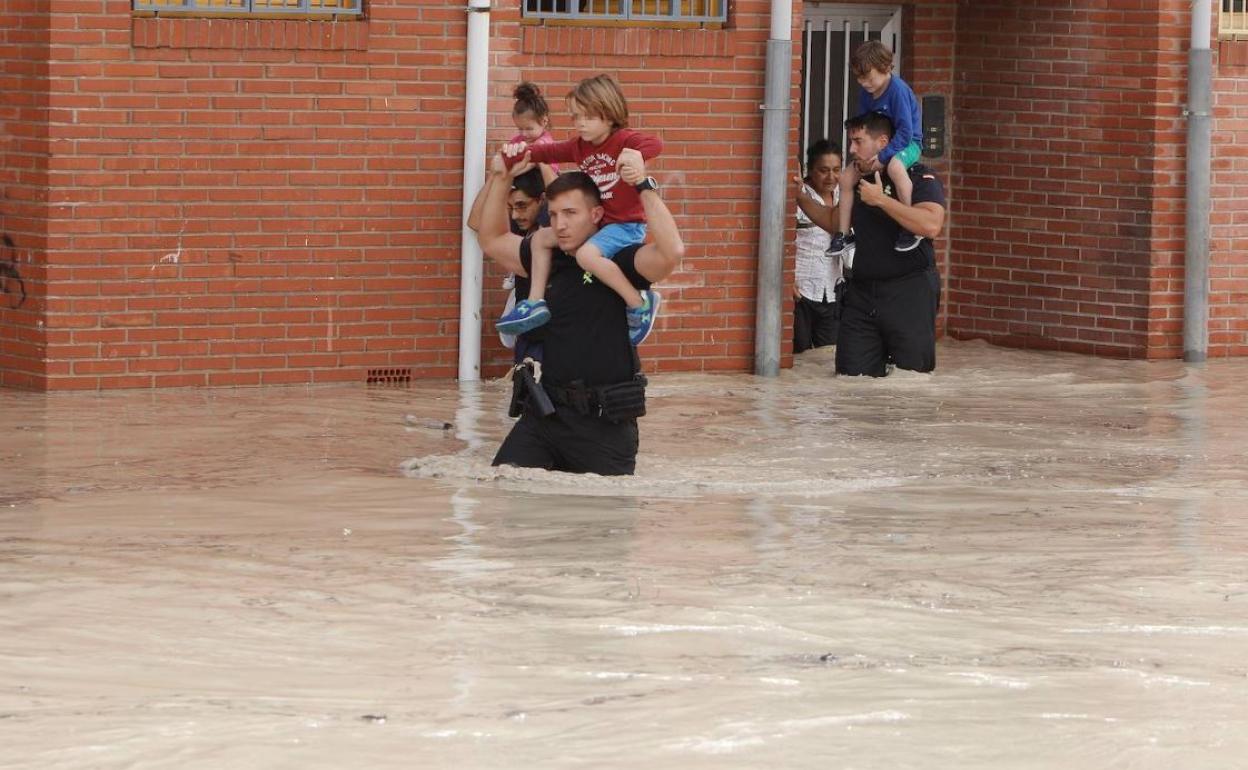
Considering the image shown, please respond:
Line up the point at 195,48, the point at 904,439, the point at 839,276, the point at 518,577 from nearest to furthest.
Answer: the point at 518,577
the point at 904,439
the point at 195,48
the point at 839,276

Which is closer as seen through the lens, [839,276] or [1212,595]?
[1212,595]

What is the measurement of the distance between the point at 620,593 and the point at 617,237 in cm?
271

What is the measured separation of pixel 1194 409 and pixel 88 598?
744 centimetres

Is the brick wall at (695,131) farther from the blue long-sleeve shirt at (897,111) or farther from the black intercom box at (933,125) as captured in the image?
the black intercom box at (933,125)

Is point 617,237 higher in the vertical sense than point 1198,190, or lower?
lower

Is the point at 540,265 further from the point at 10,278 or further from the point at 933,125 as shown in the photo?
the point at 933,125

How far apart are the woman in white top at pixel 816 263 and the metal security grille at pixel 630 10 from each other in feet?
4.19

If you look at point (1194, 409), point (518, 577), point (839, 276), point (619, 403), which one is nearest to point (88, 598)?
point (518, 577)

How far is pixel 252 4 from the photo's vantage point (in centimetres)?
1259

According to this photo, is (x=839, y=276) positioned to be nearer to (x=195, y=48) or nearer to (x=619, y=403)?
(x=195, y=48)

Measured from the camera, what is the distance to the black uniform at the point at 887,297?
45.4 ft

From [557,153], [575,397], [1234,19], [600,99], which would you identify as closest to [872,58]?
[557,153]

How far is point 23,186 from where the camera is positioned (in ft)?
40.5

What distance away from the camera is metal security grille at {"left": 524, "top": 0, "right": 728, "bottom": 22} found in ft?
44.3
